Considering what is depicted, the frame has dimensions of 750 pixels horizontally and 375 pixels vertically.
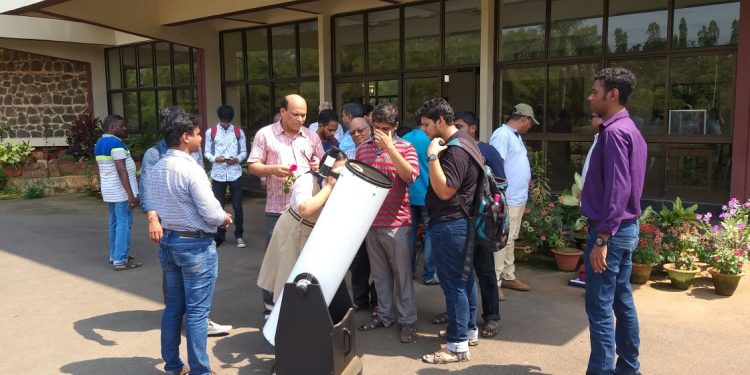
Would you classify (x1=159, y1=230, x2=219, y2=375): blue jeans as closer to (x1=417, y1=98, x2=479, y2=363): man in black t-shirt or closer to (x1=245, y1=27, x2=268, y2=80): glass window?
(x1=417, y1=98, x2=479, y2=363): man in black t-shirt

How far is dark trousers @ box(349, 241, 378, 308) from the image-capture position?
4.87 m

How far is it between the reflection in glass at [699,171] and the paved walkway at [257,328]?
1.76m

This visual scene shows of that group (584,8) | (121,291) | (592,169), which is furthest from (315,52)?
(592,169)

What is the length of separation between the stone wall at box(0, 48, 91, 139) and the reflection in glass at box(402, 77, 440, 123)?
33.2ft

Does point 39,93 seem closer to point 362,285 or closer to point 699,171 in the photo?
point 362,285

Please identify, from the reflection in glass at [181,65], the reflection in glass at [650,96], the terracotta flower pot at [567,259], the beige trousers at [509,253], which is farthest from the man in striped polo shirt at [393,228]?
the reflection in glass at [181,65]

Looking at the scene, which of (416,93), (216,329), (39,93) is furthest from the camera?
(39,93)

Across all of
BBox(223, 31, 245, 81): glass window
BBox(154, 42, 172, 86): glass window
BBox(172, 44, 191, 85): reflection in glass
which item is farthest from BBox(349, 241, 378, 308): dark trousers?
BBox(154, 42, 172, 86): glass window

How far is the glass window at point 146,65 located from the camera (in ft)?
47.1

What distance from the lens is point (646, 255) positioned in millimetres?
5324

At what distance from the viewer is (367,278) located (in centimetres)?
494

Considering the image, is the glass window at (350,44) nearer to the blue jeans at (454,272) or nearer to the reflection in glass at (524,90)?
the reflection in glass at (524,90)

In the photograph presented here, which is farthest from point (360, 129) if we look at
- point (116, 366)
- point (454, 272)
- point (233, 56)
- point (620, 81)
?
point (233, 56)

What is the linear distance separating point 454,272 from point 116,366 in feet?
7.77
